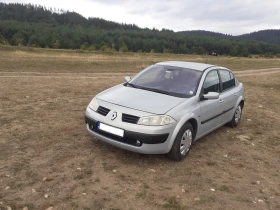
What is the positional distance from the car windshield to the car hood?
25 centimetres

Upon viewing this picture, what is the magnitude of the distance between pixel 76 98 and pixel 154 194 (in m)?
5.59

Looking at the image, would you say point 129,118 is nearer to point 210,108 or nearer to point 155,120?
point 155,120

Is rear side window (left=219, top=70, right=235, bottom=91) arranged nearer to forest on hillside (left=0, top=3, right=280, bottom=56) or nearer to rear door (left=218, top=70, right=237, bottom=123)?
rear door (left=218, top=70, right=237, bottom=123)

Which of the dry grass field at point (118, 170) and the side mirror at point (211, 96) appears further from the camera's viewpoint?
the side mirror at point (211, 96)

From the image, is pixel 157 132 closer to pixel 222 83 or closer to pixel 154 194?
pixel 154 194

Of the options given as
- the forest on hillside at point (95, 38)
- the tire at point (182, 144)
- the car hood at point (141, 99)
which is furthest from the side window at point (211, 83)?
the forest on hillside at point (95, 38)

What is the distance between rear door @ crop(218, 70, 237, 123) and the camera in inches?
244

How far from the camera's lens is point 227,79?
662 cm

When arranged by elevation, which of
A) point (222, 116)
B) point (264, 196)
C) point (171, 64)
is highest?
point (171, 64)

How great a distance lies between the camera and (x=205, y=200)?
3.86 metres

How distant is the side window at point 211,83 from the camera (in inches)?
219

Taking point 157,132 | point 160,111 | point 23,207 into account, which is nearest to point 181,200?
point 157,132

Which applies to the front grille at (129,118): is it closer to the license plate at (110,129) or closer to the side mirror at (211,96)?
the license plate at (110,129)

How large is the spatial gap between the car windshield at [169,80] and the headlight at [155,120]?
82 cm
